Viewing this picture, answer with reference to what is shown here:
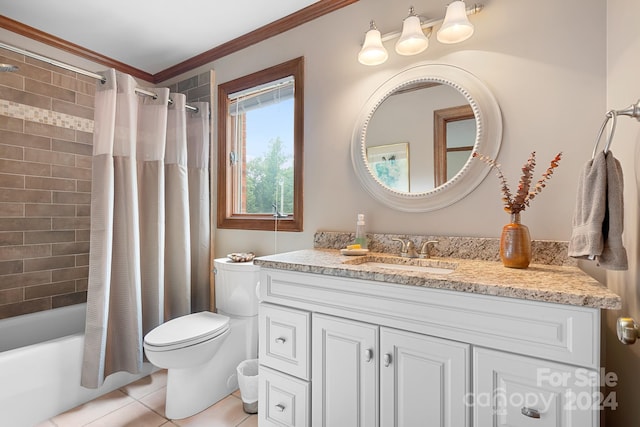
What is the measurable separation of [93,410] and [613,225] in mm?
2530

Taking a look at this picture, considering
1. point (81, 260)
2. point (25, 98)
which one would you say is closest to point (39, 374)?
point (81, 260)

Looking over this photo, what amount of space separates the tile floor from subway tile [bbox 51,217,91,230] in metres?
1.24

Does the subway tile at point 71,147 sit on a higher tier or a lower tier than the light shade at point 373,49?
lower

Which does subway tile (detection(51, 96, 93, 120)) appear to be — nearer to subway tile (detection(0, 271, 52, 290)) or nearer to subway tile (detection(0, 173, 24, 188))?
subway tile (detection(0, 173, 24, 188))

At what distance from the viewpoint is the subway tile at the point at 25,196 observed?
2.04 m

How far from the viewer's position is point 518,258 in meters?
1.18

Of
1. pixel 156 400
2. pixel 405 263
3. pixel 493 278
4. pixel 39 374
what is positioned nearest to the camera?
pixel 493 278

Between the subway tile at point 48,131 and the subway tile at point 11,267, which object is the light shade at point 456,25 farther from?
the subway tile at point 11,267

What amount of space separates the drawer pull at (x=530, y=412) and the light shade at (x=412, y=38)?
1514 millimetres

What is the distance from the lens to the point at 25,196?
83.7 inches

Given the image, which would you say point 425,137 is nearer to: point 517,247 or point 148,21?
point 517,247

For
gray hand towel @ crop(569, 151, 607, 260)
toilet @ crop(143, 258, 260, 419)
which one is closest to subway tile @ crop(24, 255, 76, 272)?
toilet @ crop(143, 258, 260, 419)

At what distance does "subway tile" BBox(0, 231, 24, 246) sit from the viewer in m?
2.04

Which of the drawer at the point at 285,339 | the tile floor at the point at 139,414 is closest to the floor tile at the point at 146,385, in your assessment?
the tile floor at the point at 139,414
